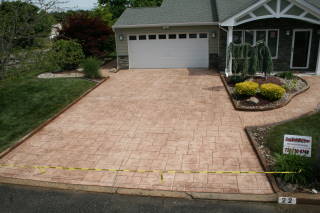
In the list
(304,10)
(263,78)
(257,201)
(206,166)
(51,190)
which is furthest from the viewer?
(304,10)

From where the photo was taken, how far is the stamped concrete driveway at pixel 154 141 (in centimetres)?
670

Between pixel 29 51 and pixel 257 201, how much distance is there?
9.56 m

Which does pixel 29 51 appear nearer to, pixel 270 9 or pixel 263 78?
pixel 263 78

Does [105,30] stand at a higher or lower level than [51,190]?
higher

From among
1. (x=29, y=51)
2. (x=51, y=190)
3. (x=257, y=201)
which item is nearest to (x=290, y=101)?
(x=257, y=201)

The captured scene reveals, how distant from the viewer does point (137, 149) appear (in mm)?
8156

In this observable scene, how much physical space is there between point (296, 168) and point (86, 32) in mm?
16425

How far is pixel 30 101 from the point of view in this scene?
1261 cm

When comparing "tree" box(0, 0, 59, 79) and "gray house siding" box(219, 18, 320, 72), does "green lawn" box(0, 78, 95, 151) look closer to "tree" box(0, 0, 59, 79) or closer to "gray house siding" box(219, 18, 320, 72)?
"tree" box(0, 0, 59, 79)

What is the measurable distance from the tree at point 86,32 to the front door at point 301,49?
12230mm

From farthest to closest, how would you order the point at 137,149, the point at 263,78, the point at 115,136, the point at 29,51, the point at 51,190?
the point at 263,78 < the point at 29,51 < the point at 115,136 < the point at 137,149 < the point at 51,190

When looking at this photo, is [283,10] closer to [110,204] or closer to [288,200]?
[288,200]

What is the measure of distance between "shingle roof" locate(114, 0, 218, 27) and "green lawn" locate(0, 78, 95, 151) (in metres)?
5.90

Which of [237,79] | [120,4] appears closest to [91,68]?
[237,79]
